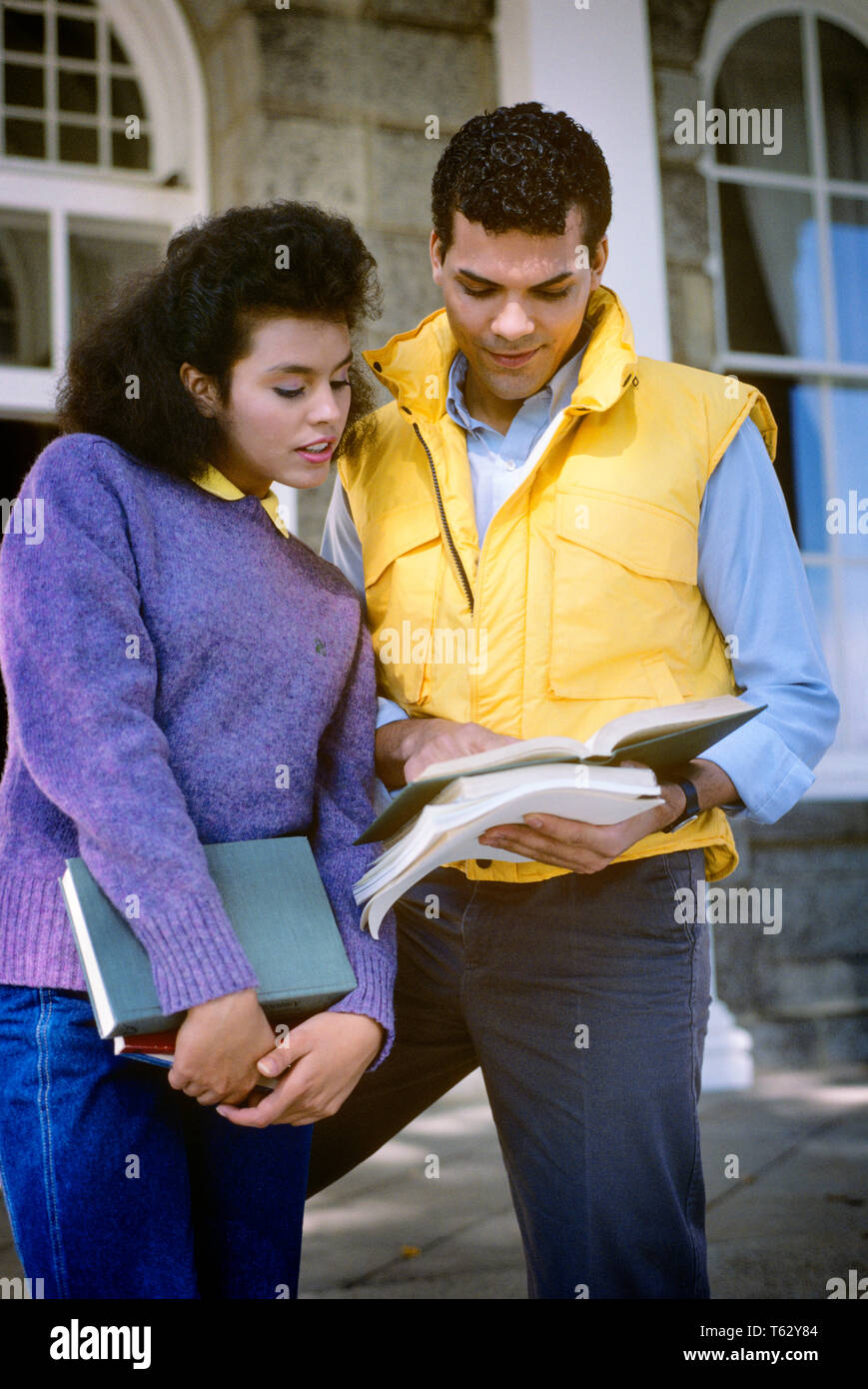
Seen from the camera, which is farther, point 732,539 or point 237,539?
point 732,539

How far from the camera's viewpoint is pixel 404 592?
1.74m

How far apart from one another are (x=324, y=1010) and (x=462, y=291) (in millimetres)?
918

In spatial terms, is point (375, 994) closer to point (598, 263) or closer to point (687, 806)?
point (687, 806)

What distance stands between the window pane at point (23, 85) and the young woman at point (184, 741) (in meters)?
3.03

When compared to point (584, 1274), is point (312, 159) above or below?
above

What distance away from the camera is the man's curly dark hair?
5.25 ft

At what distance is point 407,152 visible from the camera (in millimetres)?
4164

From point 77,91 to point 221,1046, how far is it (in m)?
3.81

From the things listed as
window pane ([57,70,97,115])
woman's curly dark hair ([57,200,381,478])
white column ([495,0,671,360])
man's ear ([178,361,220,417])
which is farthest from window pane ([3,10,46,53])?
man's ear ([178,361,220,417])

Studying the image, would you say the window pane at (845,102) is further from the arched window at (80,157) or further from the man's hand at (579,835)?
the man's hand at (579,835)

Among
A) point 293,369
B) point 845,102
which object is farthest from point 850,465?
point 293,369

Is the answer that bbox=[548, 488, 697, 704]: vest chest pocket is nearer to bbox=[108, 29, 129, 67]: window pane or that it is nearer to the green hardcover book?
the green hardcover book
